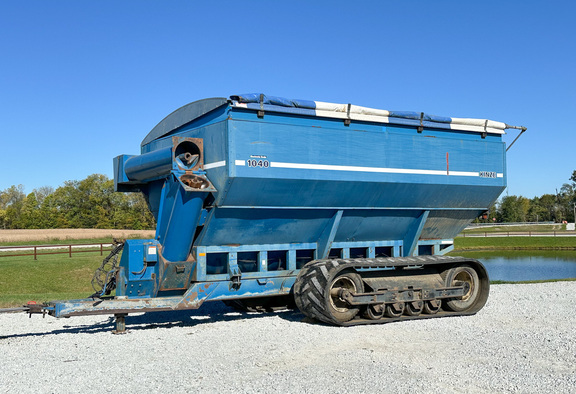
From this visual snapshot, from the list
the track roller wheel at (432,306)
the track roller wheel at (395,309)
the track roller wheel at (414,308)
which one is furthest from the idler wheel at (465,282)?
the track roller wheel at (395,309)

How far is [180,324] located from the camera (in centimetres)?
974

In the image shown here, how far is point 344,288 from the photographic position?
966 cm

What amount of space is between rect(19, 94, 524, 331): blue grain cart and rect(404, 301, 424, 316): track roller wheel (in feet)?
0.07

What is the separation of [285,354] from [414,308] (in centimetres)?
354

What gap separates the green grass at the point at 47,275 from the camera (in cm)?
1888

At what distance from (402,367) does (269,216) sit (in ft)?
12.4

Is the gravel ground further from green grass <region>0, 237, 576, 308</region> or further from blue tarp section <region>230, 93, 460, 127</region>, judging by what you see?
green grass <region>0, 237, 576, 308</region>

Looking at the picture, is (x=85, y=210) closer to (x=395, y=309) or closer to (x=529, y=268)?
(x=529, y=268)

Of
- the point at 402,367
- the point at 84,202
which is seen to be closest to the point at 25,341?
the point at 402,367

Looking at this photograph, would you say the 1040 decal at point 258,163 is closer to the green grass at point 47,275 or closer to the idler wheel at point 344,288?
the idler wheel at point 344,288

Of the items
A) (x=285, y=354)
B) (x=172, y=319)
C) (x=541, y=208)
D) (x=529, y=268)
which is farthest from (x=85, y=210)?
(x=541, y=208)

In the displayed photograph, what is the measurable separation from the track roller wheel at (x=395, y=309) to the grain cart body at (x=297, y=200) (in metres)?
0.04

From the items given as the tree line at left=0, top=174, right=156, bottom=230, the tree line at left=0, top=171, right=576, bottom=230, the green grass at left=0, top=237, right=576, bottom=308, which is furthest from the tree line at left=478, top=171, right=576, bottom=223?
the green grass at left=0, top=237, right=576, bottom=308

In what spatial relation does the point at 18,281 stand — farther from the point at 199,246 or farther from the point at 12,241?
the point at 12,241
